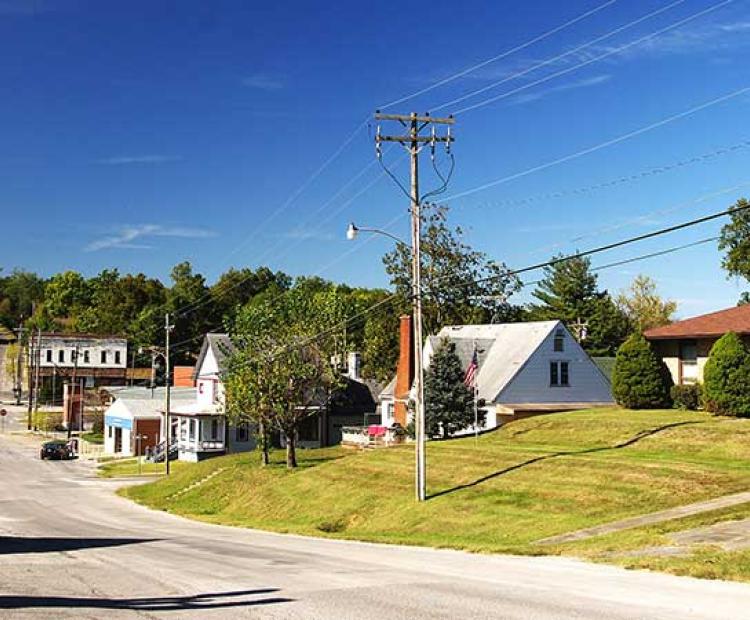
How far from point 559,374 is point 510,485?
26720 millimetres

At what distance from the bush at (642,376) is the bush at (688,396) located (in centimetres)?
160

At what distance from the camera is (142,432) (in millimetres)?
79875

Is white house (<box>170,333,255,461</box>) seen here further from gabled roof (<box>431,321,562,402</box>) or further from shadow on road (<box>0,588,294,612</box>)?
shadow on road (<box>0,588,294,612</box>)

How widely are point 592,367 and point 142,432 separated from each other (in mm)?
38363

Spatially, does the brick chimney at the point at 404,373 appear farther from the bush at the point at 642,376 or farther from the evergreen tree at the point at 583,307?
the evergreen tree at the point at 583,307

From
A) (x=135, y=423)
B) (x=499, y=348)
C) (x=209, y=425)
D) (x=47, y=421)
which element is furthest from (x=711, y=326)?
(x=47, y=421)

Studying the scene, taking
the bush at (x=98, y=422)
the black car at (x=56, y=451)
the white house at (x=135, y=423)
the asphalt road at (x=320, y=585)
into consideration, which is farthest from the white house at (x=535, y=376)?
the bush at (x=98, y=422)

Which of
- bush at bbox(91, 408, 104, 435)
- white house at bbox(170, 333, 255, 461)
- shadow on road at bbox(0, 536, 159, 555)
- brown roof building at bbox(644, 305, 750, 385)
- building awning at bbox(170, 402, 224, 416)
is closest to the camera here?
shadow on road at bbox(0, 536, 159, 555)

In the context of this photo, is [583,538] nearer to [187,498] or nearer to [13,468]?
[187,498]

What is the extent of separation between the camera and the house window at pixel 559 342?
59438 mm

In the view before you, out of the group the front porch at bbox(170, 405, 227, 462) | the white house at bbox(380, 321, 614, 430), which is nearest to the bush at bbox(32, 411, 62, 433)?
the front porch at bbox(170, 405, 227, 462)

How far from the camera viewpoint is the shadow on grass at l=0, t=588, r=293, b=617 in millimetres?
14281

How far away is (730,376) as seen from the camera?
40500 millimetres

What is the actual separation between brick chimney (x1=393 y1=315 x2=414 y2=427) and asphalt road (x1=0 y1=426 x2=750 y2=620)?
108ft
